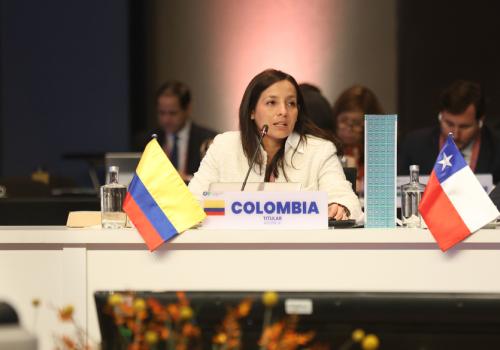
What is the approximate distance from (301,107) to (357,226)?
0.98 metres

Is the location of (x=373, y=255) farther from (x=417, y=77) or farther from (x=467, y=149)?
(x=417, y=77)

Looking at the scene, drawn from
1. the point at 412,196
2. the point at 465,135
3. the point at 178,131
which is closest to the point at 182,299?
the point at 412,196

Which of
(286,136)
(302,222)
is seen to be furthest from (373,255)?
(286,136)

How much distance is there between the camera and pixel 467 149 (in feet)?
16.9

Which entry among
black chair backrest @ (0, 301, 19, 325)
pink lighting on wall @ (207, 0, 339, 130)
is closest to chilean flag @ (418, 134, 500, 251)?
black chair backrest @ (0, 301, 19, 325)

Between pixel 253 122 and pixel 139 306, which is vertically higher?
pixel 253 122

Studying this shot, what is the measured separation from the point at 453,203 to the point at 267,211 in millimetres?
447

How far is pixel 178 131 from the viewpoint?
6.04 meters

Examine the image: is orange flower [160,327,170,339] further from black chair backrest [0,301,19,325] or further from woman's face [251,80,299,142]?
woman's face [251,80,299,142]

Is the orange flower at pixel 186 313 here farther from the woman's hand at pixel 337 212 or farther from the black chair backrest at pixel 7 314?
the woman's hand at pixel 337 212

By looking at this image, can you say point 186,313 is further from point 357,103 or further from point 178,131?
point 178,131

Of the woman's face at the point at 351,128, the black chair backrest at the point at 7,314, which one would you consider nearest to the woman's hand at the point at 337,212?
the black chair backrest at the point at 7,314

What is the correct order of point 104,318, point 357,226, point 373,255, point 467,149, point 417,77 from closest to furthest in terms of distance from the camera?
point 104,318 → point 373,255 → point 357,226 → point 467,149 → point 417,77

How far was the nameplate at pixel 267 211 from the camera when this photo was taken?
250 cm
